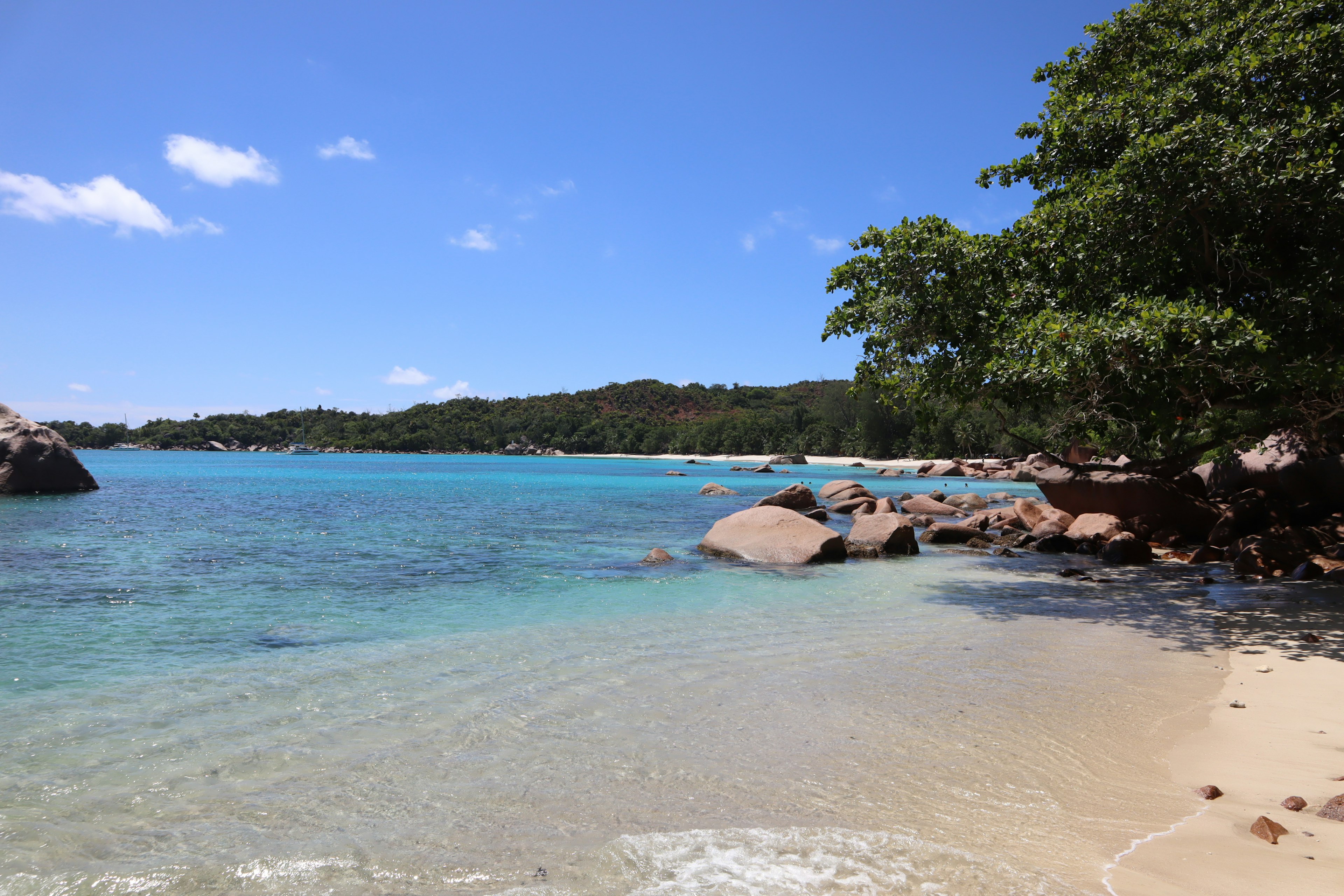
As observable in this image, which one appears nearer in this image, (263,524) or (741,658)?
(741,658)

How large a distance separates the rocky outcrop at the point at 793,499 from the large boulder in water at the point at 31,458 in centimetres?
2925

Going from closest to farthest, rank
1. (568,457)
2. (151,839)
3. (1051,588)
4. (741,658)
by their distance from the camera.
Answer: (151,839) < (741,658) < (1051,588) < (568,457)

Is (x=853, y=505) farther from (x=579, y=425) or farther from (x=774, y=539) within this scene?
(x=579, y=425)

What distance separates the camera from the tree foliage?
350 inches

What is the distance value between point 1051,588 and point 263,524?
21839mm

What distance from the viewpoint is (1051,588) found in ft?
40.1

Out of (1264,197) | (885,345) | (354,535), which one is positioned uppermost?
(1264,197)

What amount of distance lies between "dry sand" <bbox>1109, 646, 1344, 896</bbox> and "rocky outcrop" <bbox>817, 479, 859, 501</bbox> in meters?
25.0

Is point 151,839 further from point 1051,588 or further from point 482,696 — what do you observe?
point 1051,588

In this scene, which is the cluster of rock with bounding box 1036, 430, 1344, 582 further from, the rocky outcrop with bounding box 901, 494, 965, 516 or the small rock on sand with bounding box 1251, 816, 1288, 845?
the small rock on sand with bounding box 1251, 816, 1288, 845

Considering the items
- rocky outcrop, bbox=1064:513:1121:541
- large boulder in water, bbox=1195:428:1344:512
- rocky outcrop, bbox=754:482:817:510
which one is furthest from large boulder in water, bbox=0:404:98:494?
large boulder in water, bbox=1195:428:1344:512

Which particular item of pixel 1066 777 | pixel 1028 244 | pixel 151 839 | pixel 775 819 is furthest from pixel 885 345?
pixel 151 839

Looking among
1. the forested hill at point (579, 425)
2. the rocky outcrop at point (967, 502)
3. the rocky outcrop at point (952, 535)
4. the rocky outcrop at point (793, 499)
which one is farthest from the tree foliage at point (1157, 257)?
the forested hill at point (579, 425)

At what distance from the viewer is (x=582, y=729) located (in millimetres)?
5582
